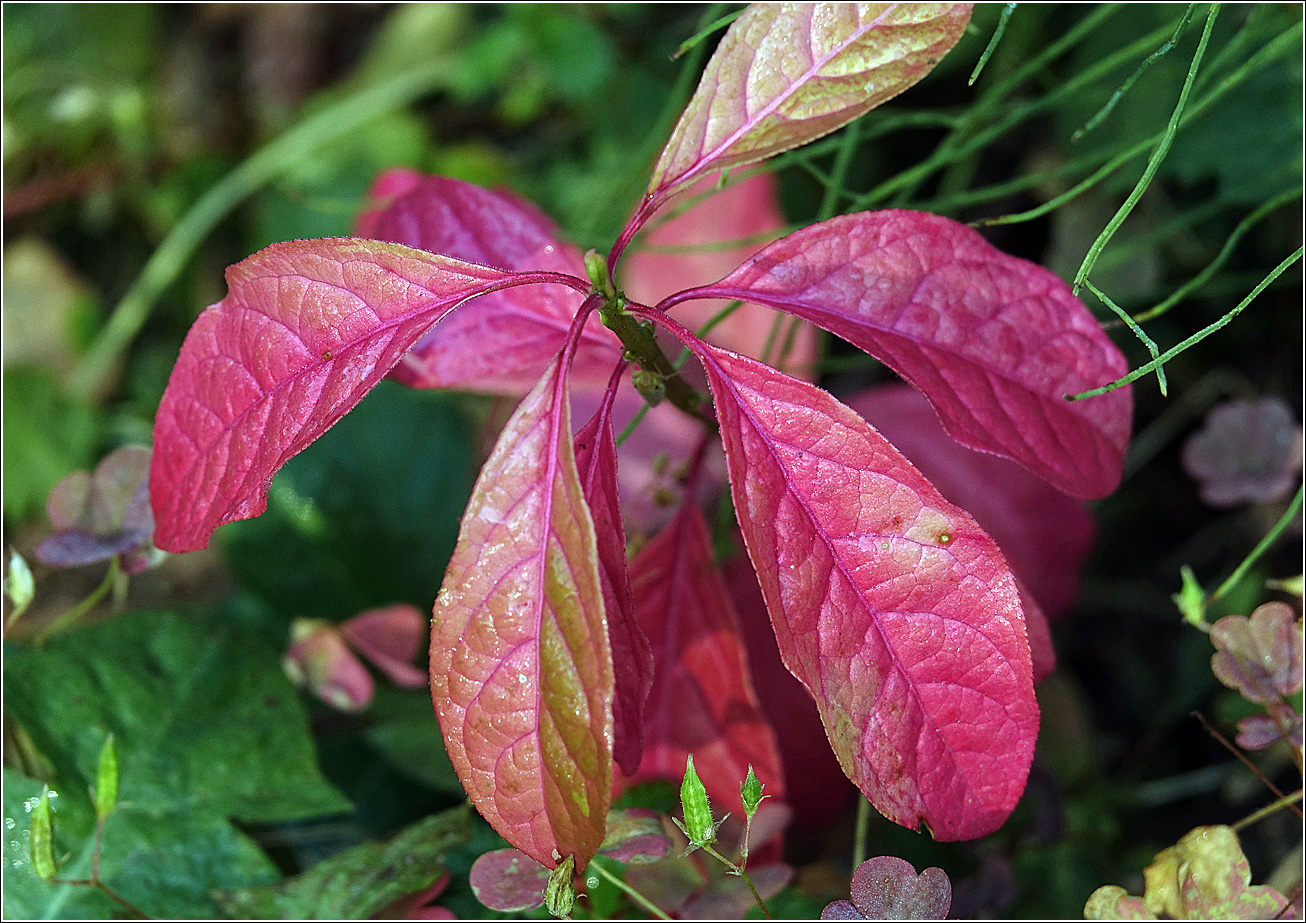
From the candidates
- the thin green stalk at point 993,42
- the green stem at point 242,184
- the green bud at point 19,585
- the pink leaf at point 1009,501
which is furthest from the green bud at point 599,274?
the green stem at point 242,184

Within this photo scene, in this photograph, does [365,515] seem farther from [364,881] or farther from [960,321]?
[960,321]

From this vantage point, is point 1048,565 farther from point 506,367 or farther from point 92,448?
point 92,448

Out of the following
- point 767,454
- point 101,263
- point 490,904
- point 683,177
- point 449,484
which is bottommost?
point 490,904

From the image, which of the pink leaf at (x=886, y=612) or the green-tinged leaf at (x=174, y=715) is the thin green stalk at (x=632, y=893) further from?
the green-tinged leaf at (x=174, y=715)

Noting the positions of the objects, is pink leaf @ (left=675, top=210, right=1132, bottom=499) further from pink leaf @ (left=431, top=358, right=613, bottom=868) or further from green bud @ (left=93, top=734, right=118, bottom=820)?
green bud @ (left=93, top=734, right=118, bottom=820)

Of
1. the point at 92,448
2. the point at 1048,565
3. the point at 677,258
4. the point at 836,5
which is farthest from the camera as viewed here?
the point at 92,448

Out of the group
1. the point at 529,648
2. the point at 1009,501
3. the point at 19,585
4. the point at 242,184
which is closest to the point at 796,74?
the point at 529,648

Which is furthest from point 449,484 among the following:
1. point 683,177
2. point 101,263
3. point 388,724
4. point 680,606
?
point 101,263
